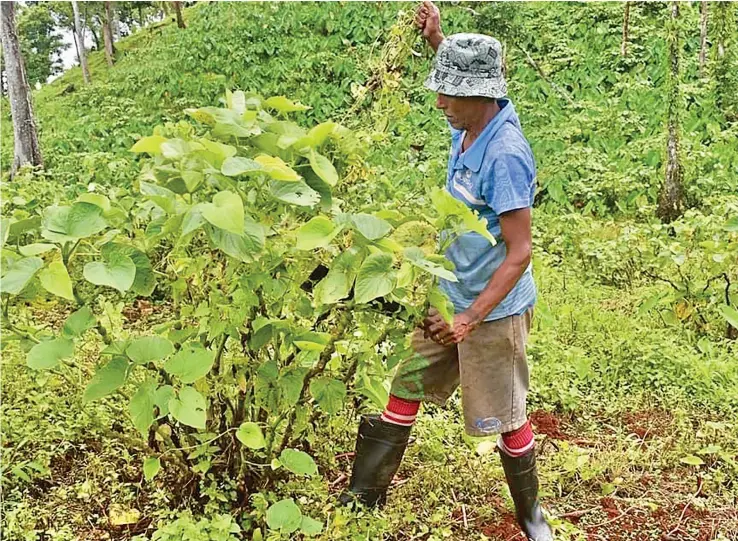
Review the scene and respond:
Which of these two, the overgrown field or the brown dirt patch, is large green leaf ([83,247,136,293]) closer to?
the overgrown field

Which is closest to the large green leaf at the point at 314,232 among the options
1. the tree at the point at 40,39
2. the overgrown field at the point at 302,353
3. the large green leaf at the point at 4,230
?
the overgrown field at the point at 302,353

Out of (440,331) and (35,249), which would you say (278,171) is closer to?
(35,249)

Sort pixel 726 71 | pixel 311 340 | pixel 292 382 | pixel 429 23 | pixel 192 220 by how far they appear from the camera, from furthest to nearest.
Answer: pixel 726 71 → pixel 429 23 → pixel 292 382 → pixel 311 340 → pixel 192 220

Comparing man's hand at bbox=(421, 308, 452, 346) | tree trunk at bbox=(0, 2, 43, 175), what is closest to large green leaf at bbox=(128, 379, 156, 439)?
man's hand at bbox=(421, 308, 452, 346)

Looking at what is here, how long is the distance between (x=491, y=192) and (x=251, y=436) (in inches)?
38.1

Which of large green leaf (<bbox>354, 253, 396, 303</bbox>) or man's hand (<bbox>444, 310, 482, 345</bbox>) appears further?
man's hand (<bbox>444, 310, 482, 345</bbox>)

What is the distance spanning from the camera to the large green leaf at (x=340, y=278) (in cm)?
184

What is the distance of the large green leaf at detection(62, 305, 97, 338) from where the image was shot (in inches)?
74.5

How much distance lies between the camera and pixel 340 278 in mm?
1860

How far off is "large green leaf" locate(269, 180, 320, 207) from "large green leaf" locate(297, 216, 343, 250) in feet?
0.16

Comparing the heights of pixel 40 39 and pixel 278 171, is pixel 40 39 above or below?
below

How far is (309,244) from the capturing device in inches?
69.0

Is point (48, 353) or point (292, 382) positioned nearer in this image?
point (48, 353)

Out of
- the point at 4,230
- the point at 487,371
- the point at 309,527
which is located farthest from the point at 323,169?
the point at 309,527
